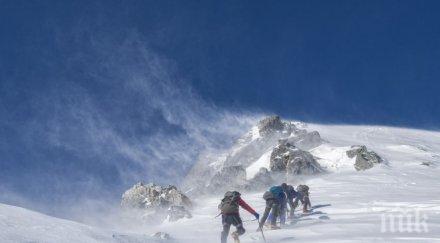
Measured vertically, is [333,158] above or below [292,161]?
above

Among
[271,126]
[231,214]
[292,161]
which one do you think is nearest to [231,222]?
[231,214]

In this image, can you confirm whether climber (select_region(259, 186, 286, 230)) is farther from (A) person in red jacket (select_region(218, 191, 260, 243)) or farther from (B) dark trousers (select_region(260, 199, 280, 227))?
(A) person in red jacket (select_region(218, 191, 260, 243))

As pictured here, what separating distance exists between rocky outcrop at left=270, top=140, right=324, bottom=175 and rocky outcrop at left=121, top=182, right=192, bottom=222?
34.5 ft

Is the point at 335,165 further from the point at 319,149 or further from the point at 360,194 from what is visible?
the point at 360,194

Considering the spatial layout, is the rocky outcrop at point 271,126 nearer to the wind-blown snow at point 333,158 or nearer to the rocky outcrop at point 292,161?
the wind-blown snow at point 333,158

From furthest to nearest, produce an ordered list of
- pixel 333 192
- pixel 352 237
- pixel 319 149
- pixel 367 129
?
pixel 367 129
pixel 319 149
pixel 333 192
pixel 352 237

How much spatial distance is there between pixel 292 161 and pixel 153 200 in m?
12.4

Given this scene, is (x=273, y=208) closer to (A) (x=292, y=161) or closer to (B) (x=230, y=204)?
(B) (x=230, y=204)

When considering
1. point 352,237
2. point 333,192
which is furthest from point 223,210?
point 333,192

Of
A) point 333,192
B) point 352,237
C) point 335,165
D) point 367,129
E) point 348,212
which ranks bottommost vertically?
point 352,237

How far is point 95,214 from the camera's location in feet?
184

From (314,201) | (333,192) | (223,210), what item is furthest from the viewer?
(333,192)

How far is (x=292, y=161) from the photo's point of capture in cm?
5241

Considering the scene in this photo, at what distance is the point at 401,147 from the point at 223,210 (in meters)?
47.6
